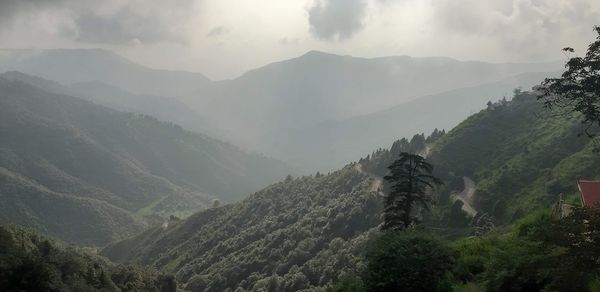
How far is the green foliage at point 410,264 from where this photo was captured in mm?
20297

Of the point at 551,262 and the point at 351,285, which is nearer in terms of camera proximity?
the point at 551,262

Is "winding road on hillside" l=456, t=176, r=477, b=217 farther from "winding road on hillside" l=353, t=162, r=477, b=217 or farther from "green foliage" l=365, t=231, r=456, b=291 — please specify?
"green foliage" l=365, t=231, r=456, b=291

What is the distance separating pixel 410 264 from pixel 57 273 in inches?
2114

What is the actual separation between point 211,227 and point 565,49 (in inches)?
7066

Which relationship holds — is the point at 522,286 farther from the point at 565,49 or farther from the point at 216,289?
the point at 216,289

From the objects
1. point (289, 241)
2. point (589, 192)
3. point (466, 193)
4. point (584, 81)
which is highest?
point (584, 81)

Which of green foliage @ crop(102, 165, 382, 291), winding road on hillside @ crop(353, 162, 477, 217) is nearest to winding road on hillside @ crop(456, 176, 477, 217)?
winding road on hillside @ crop(353, 162, 477, 217)

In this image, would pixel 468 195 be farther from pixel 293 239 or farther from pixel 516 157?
pixel 293 239

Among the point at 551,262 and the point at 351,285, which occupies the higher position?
the point at 551,262

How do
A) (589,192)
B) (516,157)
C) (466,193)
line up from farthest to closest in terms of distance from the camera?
(516,157) → (466,193) → (589,192)

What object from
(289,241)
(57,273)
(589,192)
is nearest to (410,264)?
(589,192)

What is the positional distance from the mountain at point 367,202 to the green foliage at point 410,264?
51730 mm

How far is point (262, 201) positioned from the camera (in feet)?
620

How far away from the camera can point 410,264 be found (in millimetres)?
20719
